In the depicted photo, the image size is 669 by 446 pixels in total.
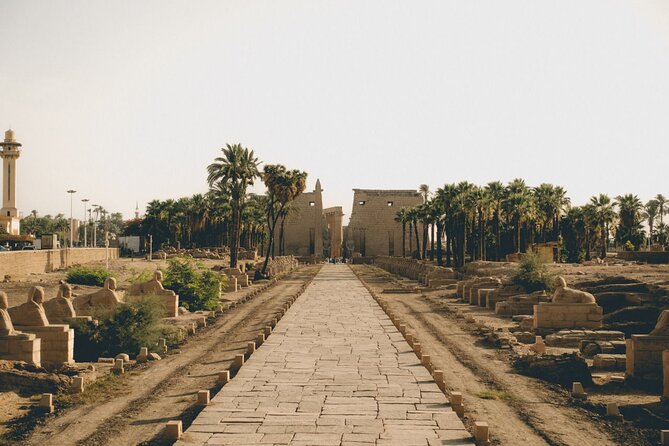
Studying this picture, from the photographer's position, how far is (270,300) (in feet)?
111

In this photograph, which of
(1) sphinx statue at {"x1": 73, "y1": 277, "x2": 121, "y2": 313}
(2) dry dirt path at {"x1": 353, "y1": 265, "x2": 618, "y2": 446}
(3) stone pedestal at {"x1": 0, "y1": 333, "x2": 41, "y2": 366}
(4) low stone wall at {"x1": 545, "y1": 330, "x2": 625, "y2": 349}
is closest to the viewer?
(2) dry dirt path at {"x1": 353, "y1": 265, "x2": 618, "y2": 446}

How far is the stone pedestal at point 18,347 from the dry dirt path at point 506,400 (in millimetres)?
8578

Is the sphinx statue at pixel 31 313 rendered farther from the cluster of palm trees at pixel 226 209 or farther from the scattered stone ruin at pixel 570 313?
the cluster of palm trees at pixel 226 209

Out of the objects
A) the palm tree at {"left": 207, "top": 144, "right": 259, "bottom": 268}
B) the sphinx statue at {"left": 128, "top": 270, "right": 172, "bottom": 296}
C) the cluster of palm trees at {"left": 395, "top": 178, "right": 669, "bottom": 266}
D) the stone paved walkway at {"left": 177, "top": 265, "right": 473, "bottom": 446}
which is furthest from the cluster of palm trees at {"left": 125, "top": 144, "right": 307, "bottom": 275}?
the stone paved walkway at {"left": 177, "top": 265, "right": 473, "bottom": 446}

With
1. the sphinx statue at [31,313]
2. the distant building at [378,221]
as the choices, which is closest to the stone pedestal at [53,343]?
the sphinx statue at [31,313]

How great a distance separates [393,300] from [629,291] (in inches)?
471

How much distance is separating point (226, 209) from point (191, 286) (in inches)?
1734

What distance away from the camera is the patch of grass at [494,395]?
42.3 feet

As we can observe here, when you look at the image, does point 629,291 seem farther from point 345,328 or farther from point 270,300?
point 270,300

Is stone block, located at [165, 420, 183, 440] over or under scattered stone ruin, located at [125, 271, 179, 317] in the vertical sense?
under

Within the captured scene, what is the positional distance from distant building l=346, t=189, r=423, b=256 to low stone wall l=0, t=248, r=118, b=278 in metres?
60.2

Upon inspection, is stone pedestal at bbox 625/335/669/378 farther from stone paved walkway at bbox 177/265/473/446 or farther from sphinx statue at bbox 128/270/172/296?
sphinx statue at bbox 128/270/172/296

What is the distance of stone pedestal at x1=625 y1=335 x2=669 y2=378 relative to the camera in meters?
14.4

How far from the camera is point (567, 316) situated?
21.7m
